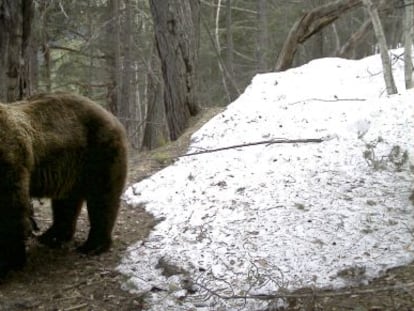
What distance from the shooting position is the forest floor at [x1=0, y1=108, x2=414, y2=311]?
13.6 ft

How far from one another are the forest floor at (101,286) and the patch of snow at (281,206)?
139mm

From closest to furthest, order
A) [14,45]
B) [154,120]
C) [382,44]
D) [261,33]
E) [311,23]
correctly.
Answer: [14,45] < [382,44] < [311,23] < [154,120] < [261,33]

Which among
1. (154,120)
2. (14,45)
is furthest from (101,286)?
(154,120)

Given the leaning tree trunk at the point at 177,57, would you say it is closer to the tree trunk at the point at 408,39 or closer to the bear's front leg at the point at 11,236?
the tree trunk at the point at 408,39

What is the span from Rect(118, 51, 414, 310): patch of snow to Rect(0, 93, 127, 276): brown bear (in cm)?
62

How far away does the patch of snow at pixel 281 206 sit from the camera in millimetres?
4590

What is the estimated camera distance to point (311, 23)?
10953 mm

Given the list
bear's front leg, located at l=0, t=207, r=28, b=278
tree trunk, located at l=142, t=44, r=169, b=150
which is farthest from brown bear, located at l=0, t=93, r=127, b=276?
tree trunk, located at l=142, t=44, r=169, b=150

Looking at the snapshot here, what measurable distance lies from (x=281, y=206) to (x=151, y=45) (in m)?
14.5

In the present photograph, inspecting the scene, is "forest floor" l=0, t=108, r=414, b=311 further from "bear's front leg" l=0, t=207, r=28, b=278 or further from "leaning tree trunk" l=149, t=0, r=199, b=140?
"leaning tree trunk" l=149, t=0, r=199, b=140

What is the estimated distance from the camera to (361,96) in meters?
8.29

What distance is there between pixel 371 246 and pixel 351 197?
80 centimetres

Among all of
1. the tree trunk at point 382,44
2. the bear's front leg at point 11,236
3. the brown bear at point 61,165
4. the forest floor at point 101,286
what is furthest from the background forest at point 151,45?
the forest floor at point 101,286

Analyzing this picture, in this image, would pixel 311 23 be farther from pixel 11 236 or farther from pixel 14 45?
pixel 11 236
